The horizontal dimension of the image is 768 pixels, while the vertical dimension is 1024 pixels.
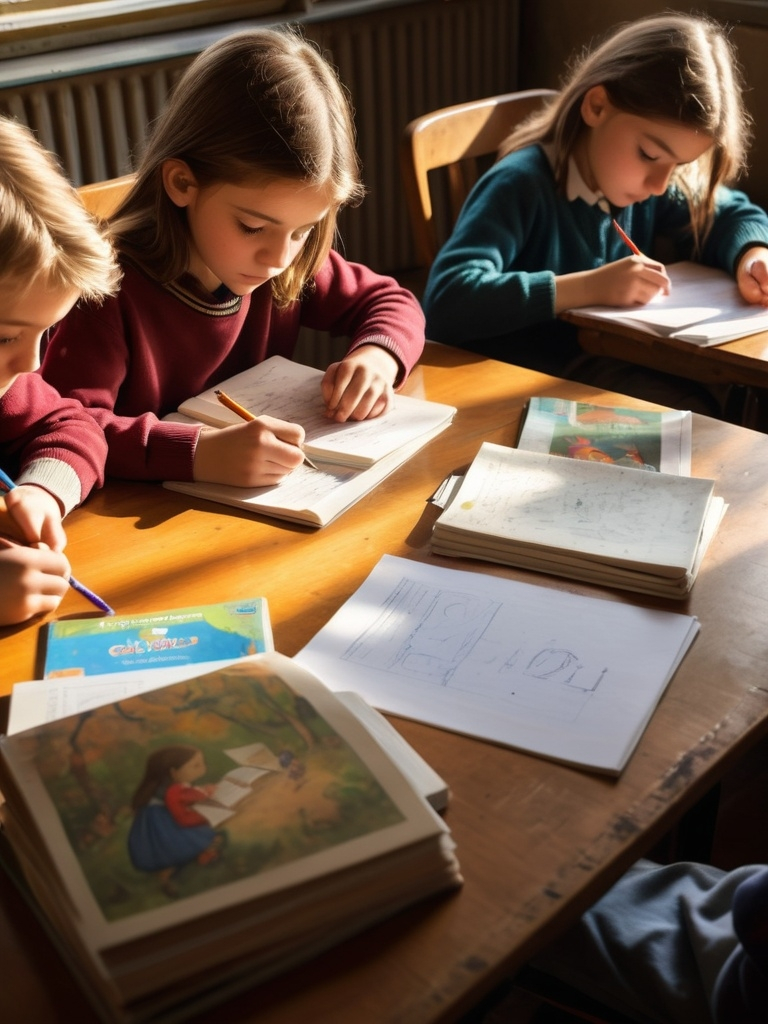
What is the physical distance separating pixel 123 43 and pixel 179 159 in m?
1.25

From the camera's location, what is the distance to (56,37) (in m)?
2.38

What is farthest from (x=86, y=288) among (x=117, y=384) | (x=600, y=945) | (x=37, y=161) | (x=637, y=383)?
(x=637, y=383)

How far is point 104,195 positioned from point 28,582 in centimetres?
79

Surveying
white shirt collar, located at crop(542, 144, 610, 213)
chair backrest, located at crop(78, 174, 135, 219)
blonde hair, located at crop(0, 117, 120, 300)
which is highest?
blonde hair, located at crop(0, 117, 120, 300)

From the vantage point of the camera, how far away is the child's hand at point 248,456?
4.14 ft

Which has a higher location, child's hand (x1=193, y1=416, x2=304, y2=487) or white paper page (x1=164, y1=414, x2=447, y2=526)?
child's hand (x1=193, y1=416, x2=304, y2=487)

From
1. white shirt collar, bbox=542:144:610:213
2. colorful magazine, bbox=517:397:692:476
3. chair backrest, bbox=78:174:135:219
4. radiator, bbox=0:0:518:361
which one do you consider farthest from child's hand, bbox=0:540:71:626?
radiator, bbox=0:0:518:361

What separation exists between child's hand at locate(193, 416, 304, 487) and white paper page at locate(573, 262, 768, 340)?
0.70m

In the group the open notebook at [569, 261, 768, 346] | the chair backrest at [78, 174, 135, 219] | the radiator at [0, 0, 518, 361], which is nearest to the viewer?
the chair backrest at [78, 174, 135, 219]

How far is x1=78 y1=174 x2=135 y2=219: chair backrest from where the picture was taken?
62.4 inches

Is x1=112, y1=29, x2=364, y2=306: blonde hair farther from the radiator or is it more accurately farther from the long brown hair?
the radiator

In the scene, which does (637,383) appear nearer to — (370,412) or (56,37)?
(370,412)

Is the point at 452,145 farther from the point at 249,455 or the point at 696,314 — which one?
the point at 249,455

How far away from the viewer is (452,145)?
84.4 inches
